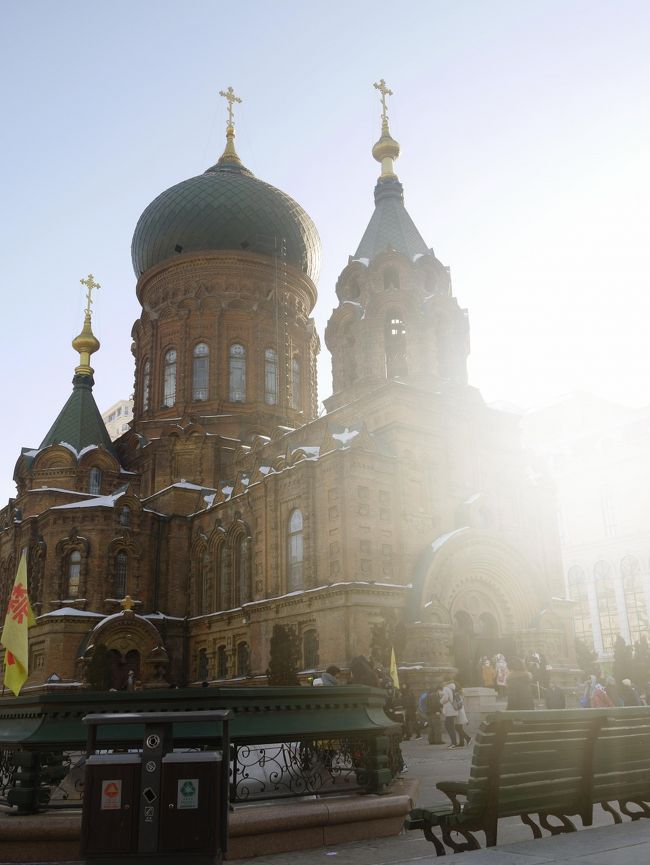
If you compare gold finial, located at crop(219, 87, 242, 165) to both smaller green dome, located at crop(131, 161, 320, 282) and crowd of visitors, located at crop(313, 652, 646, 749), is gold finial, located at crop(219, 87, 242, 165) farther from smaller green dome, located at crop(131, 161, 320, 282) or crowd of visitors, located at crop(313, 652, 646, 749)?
crowd of visitors, located at crop(313, 652, 646, 749)

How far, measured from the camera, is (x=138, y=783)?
456 cm

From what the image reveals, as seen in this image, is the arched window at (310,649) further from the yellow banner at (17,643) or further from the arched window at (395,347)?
the yellow banner at (17,643)

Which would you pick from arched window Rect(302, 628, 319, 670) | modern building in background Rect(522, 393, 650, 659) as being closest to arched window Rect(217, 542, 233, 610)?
arched window Rect(302, 628, 319, 670)

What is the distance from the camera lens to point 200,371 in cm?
3544

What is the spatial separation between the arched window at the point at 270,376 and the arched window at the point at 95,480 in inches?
300

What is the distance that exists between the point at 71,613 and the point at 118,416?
8297 centimetres

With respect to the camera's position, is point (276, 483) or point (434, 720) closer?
point (434, 720)

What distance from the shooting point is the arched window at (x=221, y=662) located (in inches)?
1122

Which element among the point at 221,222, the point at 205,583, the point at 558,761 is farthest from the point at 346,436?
the point at 558,761

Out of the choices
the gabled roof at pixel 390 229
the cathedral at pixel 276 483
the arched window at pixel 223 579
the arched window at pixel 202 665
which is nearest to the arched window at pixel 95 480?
A: the cathedral at pixel 276 483

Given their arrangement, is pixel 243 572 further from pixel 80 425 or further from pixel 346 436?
pixel 80 425

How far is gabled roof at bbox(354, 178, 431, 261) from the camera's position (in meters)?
28.9

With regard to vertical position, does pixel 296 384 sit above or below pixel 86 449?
above

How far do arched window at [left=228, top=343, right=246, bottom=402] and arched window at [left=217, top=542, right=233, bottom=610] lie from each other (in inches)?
299
